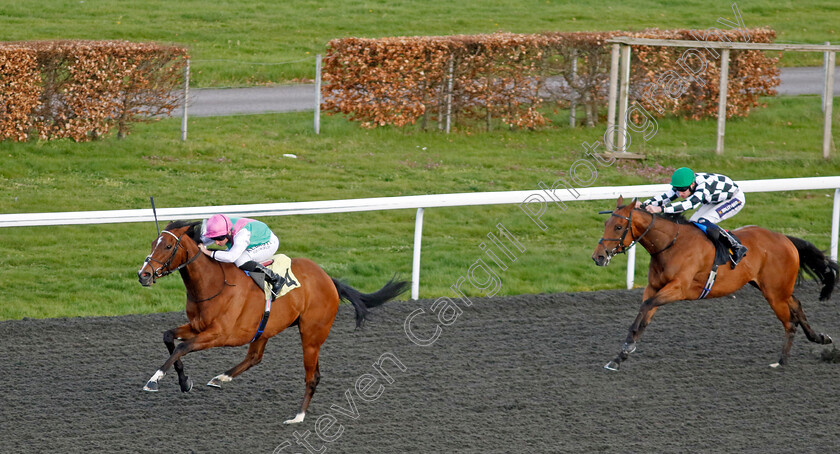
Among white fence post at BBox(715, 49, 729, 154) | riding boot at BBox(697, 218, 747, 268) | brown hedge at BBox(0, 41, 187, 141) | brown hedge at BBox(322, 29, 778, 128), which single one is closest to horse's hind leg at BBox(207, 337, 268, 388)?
riding boot at BBox(697, 218, 747, 268)

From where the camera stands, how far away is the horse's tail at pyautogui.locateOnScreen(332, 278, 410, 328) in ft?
16.3

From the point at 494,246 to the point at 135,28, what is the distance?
10840 millimetres

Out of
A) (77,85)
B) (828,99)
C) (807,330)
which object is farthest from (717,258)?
(77,85)

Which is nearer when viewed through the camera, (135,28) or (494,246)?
(494,246)

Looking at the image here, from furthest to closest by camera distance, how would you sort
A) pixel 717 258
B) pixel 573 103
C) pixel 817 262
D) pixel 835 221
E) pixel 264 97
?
pixel 264 97 → pixel 573 103 → pixel 835 221 → pixel 817 262 → pixel 717 258

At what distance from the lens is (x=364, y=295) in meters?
5.09

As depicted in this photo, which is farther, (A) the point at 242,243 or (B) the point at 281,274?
(B) the point at 281,274

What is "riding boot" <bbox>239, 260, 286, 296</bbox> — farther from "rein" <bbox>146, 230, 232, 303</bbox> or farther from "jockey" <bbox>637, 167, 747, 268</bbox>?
"jockey" <bbox>637, 167, 747, 268</bbox>

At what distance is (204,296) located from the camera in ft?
14.6

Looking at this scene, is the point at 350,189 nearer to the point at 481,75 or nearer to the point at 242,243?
the point at 481,75

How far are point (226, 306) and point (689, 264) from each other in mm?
2525

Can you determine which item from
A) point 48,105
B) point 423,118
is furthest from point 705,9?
point 48,105

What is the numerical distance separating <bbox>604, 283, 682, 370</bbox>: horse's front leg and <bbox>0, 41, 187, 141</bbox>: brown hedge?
652 cm

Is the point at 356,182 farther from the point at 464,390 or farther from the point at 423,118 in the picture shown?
the point at 464,390
